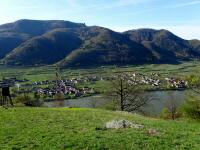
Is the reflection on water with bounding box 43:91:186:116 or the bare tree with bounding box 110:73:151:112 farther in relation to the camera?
the reflection on water with bounding box 43:91:186:116

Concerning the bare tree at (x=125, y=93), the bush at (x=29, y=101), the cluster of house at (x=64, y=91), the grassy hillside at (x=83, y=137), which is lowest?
the cluster of house at (x=64, y=91)

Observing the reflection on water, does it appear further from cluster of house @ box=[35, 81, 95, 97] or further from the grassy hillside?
the grassy hillside

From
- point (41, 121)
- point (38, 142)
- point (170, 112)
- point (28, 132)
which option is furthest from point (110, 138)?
point (170, 112)

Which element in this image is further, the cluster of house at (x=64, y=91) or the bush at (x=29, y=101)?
the cluster of house at (x=64, y=91)

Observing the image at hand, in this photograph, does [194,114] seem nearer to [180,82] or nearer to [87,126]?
[87,126]

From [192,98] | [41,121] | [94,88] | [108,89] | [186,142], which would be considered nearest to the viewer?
[186,142]

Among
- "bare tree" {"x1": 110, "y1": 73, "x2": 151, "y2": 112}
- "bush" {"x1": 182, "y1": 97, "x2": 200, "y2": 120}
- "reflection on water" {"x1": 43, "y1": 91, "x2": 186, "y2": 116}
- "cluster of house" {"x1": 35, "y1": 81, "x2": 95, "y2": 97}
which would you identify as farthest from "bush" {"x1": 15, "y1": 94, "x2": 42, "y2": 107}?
"cluster of house" {"x1": 35, "y1": 81, "x2": 95, "y2": 97}

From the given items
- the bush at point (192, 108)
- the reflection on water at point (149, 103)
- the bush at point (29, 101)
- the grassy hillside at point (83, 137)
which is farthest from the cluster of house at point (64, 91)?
the grassy hillside at point (83, 137)

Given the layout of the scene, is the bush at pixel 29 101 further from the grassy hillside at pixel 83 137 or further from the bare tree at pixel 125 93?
the grassy hillside at pixel 83 137

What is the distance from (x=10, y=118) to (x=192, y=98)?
38.7 meters

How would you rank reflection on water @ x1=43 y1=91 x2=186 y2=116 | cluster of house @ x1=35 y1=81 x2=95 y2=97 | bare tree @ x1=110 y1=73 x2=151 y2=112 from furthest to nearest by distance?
1. cluster of house @ x1=35 y1=81 x2=95 y2=97
2. reflection on water @ x1=43 y1=91 x2=186 y2=116
3. bare tree @ x1=110 y1=73 x2=151 y2=112

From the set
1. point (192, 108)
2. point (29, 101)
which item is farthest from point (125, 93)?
point (29, 101)

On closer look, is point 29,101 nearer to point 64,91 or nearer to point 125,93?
point 125,93

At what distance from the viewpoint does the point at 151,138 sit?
21094 millimetres
